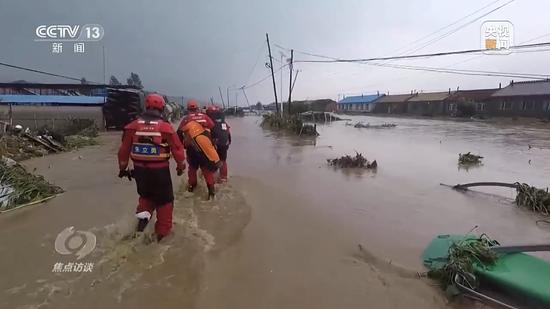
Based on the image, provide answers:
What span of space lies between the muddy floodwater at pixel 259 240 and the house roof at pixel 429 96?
5079 cm

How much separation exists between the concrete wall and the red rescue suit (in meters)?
15.7

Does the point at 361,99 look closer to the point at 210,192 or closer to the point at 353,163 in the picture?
the point at 353,163

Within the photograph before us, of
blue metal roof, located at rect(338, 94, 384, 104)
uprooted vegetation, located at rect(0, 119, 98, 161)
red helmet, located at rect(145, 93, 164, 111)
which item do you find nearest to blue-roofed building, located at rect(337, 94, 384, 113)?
blue metal roof, located at rect(338, 94, 384, 104)

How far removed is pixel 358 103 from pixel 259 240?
81.1 m

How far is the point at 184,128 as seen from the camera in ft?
19.6

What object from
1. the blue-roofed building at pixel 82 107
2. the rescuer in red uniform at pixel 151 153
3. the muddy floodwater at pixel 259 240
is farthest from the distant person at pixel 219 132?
the blue-roofed building at pixel 82 107

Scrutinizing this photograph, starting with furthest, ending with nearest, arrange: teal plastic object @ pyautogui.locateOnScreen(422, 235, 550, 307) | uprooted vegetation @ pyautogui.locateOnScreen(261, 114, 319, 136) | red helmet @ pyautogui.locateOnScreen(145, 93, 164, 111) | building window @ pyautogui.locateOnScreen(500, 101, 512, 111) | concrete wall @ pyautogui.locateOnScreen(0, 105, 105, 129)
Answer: building window @ pyautogui.locateOnScreen(500, 101, 512, 111) < uprooted vegetation @ pyautogui.locateOnScreen(261, 114, 319, 136) < concrete wall @ pyautogui.locateOnScreen(0, 105, 105, 129) < red helmet @ pyautogui.locateOnScreen(145, 93, 164, 111) < teal plastic object @ pyautogui.locateOnScreen(422, 235, 550, 307)

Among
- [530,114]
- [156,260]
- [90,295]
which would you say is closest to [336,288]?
[156,260]

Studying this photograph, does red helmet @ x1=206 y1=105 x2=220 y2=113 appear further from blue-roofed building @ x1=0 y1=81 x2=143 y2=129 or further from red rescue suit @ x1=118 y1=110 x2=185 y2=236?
blue-roofed building @ x1=0 y1=81 x2=143 y2=129

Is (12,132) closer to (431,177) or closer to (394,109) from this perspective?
(431,177)

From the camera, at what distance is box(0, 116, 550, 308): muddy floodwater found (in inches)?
127

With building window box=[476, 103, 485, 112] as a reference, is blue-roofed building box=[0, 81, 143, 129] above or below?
below

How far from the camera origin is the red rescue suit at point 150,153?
3891 millimetres

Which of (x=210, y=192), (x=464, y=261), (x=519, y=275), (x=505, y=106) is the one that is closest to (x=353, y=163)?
(x=210, y=192)
